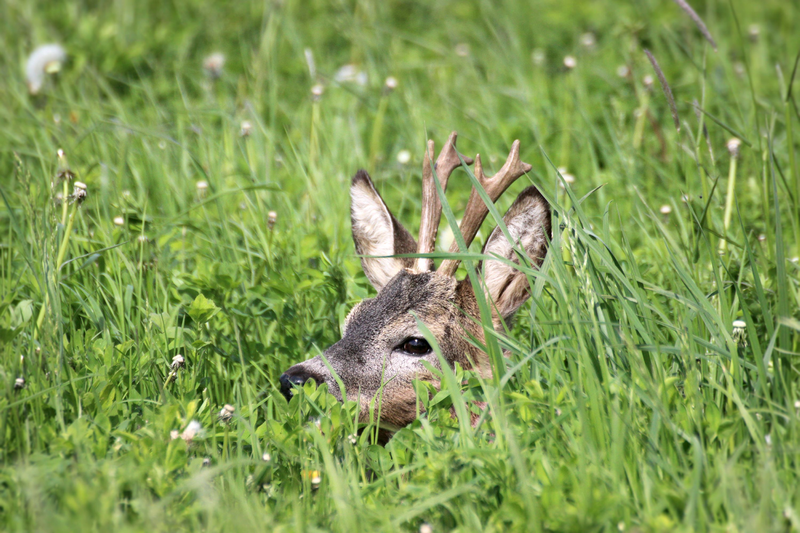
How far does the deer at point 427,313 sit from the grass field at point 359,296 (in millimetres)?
221

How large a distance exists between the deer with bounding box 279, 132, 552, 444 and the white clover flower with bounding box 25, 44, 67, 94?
12.6 feet

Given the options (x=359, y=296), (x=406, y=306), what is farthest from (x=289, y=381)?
(x=359, y=296)

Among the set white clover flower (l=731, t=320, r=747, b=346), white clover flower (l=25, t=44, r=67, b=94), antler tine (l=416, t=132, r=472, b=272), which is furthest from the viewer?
white clover flower (l=25, t=44, r=67, b=94)

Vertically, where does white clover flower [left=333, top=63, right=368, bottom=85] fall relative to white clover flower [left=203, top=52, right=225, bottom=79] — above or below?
below

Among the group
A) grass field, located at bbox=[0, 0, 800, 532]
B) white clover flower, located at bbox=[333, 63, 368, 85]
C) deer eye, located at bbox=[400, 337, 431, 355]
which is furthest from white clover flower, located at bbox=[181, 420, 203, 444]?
white clover flower, located at bbox=[333, 63, 368, 85]

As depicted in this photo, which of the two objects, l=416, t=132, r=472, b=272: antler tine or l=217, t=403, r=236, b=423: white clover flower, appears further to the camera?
l=416, t=132, r=472, b=272: antler tine

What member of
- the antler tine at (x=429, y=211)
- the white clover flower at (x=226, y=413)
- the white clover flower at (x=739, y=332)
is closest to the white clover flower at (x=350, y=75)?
the antler tine at (x=429, y=211)

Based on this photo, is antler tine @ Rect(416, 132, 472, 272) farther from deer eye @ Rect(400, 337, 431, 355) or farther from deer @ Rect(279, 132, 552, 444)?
deer eye @ Rect(400, 337, 431, 355)

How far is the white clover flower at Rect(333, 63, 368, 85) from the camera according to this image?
21.1 feet

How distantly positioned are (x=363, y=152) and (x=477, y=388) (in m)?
3.18

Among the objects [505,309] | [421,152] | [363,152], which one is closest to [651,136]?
[421,152]

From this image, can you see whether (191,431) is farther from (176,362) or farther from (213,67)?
(213,67)

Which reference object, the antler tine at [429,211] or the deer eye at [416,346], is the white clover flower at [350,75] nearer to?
the antler tine at [429,211]

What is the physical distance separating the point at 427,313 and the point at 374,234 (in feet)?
2.55
